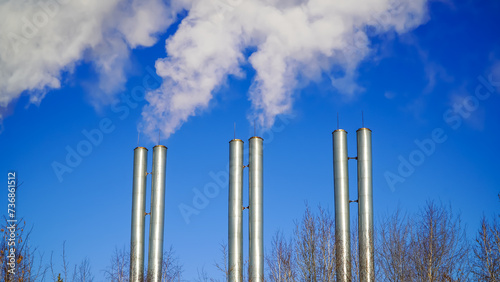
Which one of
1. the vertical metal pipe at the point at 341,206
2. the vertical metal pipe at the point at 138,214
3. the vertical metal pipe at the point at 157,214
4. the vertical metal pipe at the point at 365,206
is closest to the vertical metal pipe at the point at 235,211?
the vertical metal pipe at the point at 157,214

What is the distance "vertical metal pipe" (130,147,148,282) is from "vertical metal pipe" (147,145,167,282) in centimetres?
85

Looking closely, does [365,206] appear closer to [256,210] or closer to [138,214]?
[256,210]

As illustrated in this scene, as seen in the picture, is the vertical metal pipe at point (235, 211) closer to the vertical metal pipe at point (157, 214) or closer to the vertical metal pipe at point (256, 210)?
the vertical metal pipe at point (256, 210)

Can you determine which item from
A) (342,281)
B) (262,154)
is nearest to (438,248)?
(342,281)

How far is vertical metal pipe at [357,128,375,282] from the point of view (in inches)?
1355

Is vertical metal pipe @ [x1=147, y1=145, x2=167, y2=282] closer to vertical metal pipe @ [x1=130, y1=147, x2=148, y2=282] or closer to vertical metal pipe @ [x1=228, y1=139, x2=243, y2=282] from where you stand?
vertical metal pipe @ [x1=130, y1=147, x2=148, y2=282]

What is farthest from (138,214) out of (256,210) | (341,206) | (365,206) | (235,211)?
(365,206)

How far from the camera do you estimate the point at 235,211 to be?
37.9 metres

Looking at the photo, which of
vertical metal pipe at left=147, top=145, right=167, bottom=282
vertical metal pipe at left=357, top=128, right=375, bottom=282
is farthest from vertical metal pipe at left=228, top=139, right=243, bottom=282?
vertical metal pipe at left=357, top=128, right=375, bottom=282

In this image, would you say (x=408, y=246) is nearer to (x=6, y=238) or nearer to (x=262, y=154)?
(x=262, y=154)

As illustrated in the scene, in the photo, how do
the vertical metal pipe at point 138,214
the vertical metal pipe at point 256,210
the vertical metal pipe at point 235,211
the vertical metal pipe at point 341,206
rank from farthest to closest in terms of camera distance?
the vertical metal pipe at point 138,214 < the vertical metal pipe at point 235,211 < the vertical metal pipe at point 256,210 < the vertical metal pipe at point 341,206

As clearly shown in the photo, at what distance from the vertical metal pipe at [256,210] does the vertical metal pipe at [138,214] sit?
8199mm

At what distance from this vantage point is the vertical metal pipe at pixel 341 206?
34906 mm

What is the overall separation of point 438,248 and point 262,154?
13.7m
